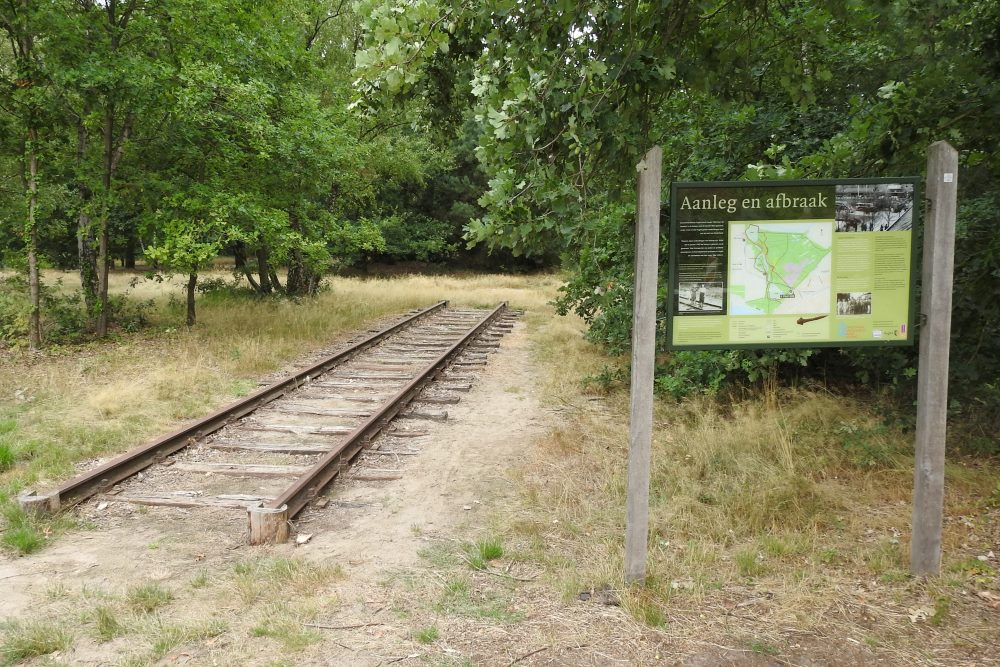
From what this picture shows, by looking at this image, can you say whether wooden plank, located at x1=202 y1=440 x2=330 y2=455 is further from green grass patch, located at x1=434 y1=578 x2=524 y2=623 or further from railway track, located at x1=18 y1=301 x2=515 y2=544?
green grass patch, located at x1=434 y1=578 x2=524 y2=623

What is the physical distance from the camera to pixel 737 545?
4.69 m

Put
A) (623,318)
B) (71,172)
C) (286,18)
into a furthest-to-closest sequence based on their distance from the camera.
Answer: (286,18) → (71,172) → (623,318)

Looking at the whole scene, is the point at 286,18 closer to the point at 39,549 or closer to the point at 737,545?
the point at 39,549

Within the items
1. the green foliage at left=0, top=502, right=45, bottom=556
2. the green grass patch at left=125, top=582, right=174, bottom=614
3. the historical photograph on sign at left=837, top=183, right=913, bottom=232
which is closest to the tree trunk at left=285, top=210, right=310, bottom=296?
the green foliage at left=0, top=502, right=45, bottom=556

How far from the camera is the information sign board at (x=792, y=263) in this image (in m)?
4.01

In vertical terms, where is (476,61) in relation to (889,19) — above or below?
below

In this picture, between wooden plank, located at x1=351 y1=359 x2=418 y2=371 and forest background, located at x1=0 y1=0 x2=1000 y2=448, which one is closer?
forest background, located at x1=0 y1=0 x2=1000 y2=448

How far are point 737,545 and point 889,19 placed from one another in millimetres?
4089

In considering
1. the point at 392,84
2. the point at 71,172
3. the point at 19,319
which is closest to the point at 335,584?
the point at 392,84

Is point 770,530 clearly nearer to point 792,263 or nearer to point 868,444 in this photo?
point 792,263

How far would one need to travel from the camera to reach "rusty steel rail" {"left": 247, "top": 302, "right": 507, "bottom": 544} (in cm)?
496

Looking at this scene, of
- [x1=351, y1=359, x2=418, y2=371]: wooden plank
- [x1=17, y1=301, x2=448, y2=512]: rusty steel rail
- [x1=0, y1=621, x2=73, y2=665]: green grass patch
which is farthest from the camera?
[x1=351, y1=359, x2=418, y2=371]: wooden plank

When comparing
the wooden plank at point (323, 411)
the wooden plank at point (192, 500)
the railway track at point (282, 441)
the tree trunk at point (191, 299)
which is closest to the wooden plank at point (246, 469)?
the railway track at point (282, 441)

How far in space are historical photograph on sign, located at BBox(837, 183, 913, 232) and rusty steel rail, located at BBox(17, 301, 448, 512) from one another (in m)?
5.72
